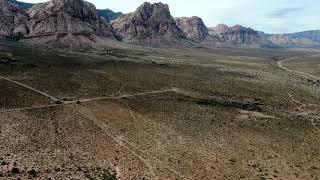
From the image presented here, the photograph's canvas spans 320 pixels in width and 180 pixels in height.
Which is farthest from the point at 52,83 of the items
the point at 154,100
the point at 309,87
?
the point at 309,87

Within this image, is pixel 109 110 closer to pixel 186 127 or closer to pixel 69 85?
pixel 186 127

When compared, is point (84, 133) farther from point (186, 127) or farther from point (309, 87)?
point (309, 87)

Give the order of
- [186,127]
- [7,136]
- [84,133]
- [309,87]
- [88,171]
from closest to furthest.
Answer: [88,171] → [7,136] → [84,133] → [186,127] → [309,87]

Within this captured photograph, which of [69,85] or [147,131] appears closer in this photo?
[147,131]

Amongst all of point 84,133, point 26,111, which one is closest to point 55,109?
point 26,111

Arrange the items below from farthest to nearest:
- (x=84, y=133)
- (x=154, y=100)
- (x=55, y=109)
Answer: (x=154, y=100) → (x=55, y=109) → (x=84, y=133)

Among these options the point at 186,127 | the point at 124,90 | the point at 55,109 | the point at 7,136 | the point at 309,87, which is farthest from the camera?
the point at 309,87
